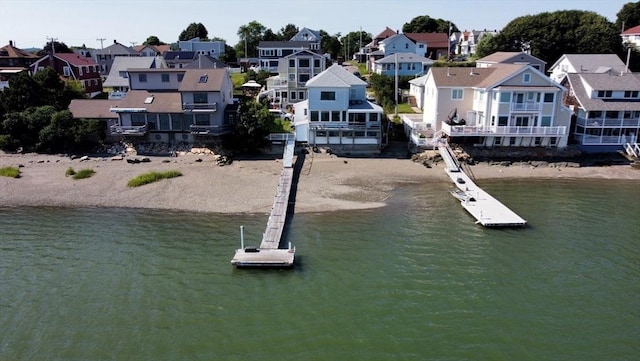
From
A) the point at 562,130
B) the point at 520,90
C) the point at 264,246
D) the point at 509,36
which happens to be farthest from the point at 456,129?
the point at 509,36

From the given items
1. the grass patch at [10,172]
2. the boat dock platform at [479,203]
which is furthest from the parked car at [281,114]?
the grass patch at [10,172]

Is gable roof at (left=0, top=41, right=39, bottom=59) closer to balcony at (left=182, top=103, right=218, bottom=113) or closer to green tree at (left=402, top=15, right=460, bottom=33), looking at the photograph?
balcony at (left=182, top=103, right=218, bottom=113)

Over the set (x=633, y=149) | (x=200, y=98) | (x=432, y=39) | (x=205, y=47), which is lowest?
(x=633, y=149)

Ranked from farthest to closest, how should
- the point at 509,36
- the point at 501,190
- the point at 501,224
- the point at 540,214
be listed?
the point at 509,36 < the point at 501,190 < the point at 540,214 < the point at 501,224

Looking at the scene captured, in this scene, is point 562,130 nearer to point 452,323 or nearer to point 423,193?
point 423,193

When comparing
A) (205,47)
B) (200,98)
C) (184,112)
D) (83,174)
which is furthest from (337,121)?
(205,47)

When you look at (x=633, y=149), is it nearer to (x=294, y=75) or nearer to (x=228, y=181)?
(x=294, y=75)

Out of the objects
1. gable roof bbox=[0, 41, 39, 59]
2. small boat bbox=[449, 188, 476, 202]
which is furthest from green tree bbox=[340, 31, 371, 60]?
small boat bbox=[449, 188, 476, 202]
